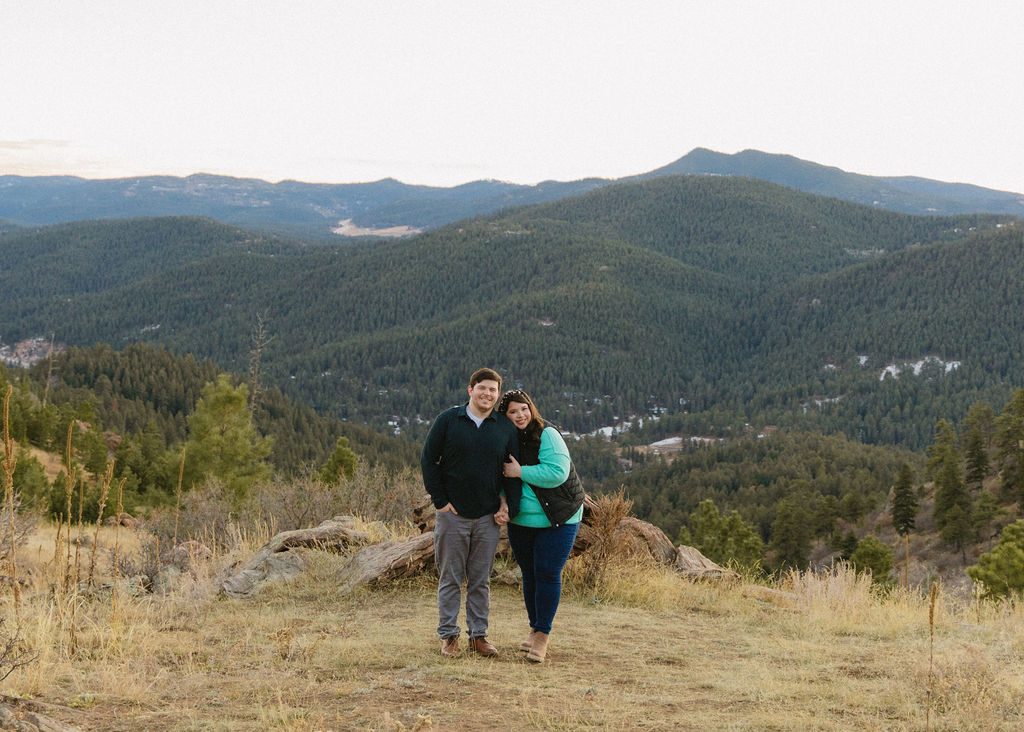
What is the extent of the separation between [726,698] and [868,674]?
129 centimetres

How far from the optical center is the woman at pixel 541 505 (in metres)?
5.71

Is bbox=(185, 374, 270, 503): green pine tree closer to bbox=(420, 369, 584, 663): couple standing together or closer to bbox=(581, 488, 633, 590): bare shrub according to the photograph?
bbox=(581, 488, 633, 590): bare shrub

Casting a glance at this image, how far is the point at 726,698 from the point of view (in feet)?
16.4

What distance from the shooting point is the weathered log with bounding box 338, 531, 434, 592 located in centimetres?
826

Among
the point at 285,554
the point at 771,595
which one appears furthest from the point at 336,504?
the point at 771,595

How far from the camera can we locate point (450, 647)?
5.79 meters

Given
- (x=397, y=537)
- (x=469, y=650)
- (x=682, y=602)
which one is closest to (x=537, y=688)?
(x=469, y=650)

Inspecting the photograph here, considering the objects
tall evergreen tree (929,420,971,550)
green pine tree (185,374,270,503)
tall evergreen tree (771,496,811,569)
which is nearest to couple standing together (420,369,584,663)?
green pine tree (185,374,270,503)

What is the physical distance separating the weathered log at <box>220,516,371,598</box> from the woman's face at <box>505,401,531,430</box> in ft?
13.1

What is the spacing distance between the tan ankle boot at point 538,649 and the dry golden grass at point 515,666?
9cm

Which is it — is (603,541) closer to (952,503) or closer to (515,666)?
(515,666)

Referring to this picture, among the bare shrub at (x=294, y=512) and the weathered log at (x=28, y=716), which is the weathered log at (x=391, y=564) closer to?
the bare shrub at (x=294, y=512)

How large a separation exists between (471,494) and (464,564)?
594mm

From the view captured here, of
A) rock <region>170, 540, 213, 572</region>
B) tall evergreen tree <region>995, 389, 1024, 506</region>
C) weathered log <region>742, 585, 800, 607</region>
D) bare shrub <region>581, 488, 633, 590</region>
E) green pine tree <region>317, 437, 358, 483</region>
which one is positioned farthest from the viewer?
tall evergreen tree <region>995, 389, 1024, 506</region>
